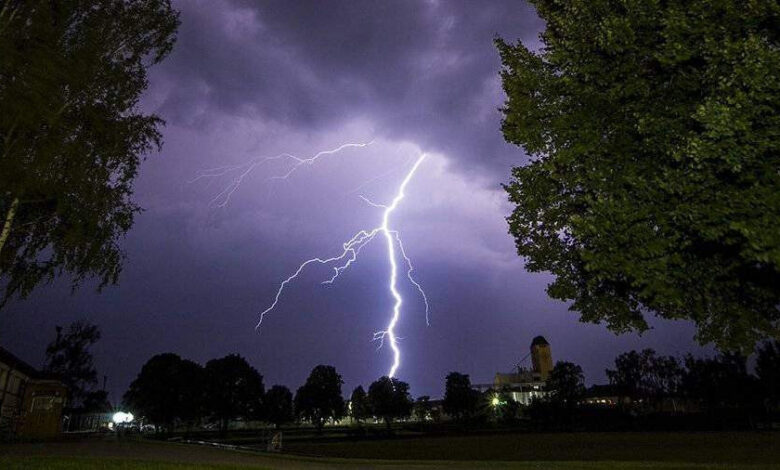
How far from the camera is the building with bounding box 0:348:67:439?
35.4 meters

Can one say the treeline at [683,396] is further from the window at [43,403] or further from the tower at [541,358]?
the window at [43,403]

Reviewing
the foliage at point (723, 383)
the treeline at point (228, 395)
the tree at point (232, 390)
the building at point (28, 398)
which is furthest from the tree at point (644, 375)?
the building at point (28, 398)

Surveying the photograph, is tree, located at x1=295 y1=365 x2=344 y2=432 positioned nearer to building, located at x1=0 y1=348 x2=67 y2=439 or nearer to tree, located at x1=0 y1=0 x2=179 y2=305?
building, located at x1=0 y1=348 x2=67 y2=439

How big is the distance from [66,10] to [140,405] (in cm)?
6983

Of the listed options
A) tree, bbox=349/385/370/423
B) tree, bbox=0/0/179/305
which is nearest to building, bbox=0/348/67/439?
tree, bbox=0/0/179/305

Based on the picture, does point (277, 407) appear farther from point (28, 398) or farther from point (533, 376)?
point (533, 376)

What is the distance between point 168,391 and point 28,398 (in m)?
32.7

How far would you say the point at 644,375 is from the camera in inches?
4599

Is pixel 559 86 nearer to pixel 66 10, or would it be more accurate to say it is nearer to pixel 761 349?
pixel 66 10

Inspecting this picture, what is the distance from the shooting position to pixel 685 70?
1062cm

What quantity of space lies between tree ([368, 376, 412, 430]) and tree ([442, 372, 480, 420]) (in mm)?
10112

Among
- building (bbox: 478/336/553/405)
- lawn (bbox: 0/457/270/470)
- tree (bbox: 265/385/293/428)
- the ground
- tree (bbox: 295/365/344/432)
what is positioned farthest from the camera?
building (bbox: 478/336/553/405)

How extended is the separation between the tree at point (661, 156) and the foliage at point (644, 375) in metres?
118

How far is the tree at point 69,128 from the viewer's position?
1452cm
